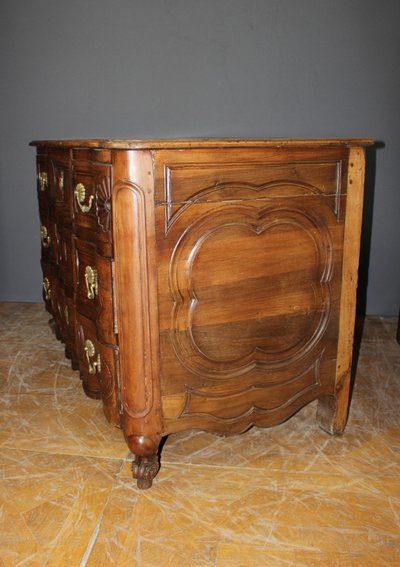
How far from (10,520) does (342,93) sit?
8.80ft

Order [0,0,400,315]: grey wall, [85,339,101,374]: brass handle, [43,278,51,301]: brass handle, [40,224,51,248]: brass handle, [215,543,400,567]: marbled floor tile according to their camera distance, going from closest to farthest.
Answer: [215,543,400,567]: marbled floor tile, [85,339,101,374]: brass handle, [40,224,51,248]: brass handle, [43,278,51,301]: brass handle, [0,0,400,315]: grey wall

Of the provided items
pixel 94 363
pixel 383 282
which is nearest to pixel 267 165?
pixel 94 363

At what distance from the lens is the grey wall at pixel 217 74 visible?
10.1 feet

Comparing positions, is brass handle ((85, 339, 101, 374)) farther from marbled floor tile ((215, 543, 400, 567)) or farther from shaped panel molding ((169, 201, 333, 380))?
marbled floor tile ((215, 543, 400, 567))

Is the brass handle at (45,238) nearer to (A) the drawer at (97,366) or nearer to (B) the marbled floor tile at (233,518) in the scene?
(A) the drawer at (97,366)

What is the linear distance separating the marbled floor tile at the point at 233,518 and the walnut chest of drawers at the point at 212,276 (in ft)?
0.39

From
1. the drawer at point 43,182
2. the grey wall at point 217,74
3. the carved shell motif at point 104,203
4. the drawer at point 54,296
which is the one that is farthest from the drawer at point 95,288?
the grey wall at point 217,74

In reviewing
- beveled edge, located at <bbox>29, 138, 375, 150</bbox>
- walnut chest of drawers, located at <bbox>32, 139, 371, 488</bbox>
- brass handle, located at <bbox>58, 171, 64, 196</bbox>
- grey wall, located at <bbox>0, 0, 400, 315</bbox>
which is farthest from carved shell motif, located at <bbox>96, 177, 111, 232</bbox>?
grey wall, located at <bbox>0, 0, 400, 315</bbox>

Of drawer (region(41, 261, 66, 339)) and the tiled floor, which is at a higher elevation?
drawer (region(41, 261, 66, 339))

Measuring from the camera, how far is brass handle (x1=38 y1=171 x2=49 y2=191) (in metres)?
2.41

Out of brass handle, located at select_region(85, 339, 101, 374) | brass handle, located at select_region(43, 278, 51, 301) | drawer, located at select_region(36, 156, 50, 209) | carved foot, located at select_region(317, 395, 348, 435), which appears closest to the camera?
brass handle, located at select_region(85, 339, 101, 374)

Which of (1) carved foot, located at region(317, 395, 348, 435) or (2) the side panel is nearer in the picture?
(2) the side panel

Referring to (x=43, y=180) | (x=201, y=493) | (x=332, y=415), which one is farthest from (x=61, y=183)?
(x=332, y=415)

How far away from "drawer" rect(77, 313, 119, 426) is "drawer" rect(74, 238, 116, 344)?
0.05 metres
